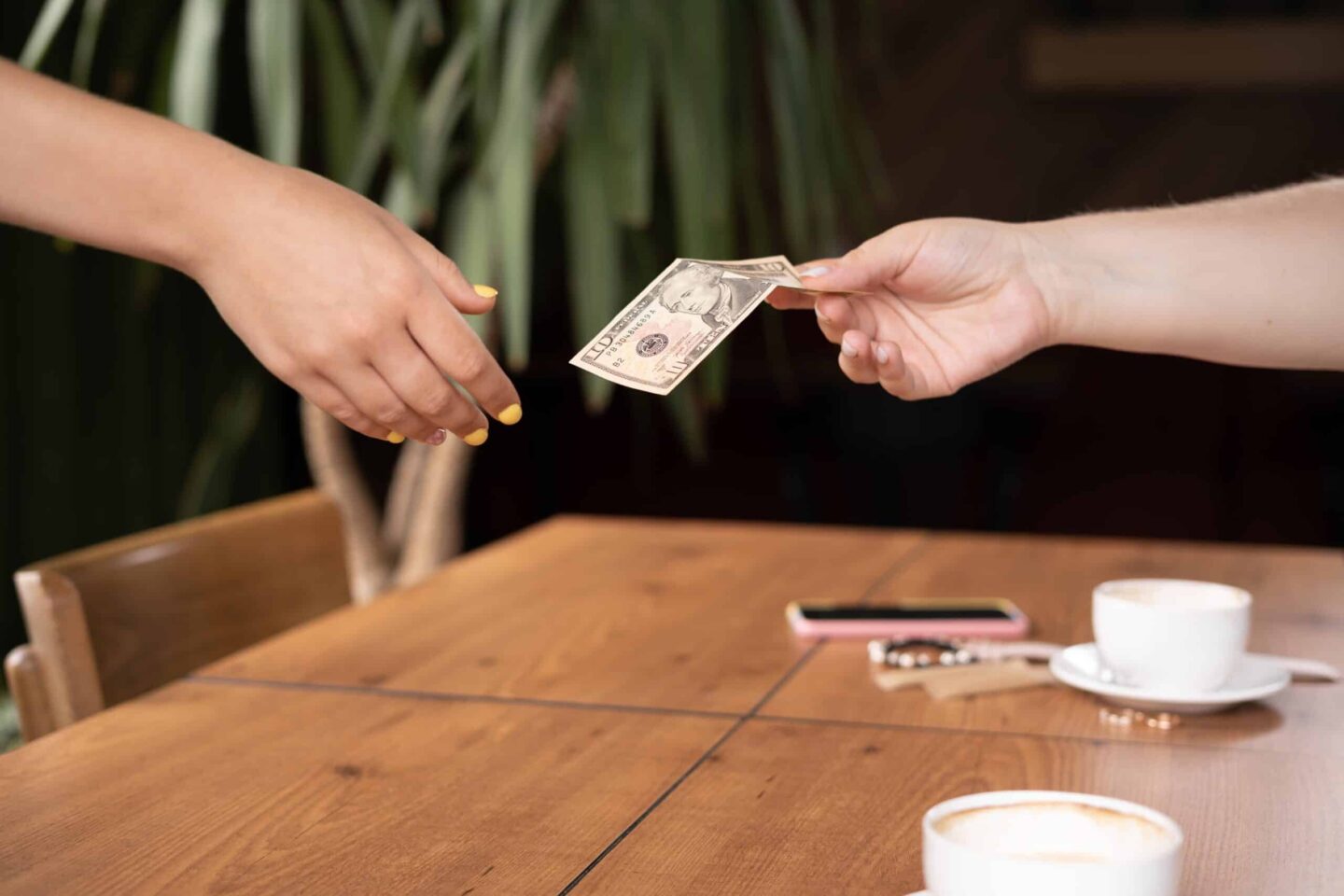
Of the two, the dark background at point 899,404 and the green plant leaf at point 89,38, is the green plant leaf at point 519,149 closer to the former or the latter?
the green plant leaf at point 89,38

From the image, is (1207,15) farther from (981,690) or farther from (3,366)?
(981,690)

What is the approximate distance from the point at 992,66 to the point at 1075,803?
4057 millimetres

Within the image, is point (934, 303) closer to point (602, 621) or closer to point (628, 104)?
point (602, 621)

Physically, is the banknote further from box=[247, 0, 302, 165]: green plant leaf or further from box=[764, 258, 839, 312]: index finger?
box=[247, 0, 302, 165]: green plant leaf

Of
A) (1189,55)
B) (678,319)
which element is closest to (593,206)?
(678,319)

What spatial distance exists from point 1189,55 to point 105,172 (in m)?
3.82

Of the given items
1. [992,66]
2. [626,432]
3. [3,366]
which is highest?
[992,66]

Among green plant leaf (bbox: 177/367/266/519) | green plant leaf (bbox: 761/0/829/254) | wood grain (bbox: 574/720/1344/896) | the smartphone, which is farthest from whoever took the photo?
green plant leaf (bbox: 177/367/266/519)

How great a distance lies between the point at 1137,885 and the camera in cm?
60

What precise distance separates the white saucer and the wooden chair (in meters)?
0.78

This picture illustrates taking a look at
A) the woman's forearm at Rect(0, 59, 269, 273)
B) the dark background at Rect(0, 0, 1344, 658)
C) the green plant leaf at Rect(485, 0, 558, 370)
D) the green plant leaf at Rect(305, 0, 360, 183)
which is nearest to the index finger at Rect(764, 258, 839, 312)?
the woman's forearm at Rect(0, 59, 269, 273)

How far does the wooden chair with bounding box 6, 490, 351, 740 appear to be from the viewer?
1.21 m

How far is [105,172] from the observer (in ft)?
2.66

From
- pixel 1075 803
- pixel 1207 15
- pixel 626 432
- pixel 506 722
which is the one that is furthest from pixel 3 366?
pixel 1207 15
